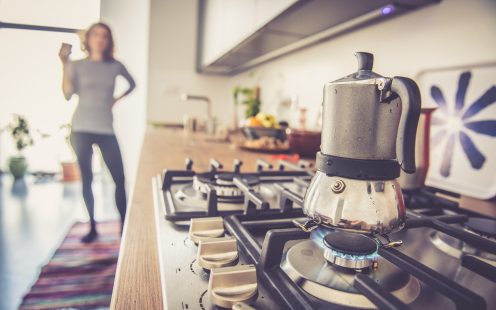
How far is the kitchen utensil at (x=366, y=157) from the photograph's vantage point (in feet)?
1.12

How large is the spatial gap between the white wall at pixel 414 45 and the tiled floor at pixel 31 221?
161 centimetres

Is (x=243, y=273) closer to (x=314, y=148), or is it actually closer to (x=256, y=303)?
(x=256, y=303)

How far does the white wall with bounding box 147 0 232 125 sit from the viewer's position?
9.73ft

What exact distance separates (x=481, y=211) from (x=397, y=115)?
434 mm

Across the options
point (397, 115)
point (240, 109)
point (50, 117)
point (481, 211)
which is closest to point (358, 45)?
point (481, 211)

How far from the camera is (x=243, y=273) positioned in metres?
0.28

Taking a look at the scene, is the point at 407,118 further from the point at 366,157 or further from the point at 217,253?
the point at 217,253

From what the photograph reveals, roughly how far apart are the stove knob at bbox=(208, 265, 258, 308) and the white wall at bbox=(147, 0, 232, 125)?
291 centimetres

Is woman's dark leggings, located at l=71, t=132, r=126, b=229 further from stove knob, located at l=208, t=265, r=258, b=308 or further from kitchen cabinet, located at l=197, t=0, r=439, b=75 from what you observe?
stove knob, located at l=208, t=265, r=258, b=308

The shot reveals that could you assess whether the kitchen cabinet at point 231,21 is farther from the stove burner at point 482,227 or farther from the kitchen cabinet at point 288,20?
the stove burner at point 482,227

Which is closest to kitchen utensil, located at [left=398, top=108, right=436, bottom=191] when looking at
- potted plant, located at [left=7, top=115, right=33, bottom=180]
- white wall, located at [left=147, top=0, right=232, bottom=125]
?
white wall, located at [left=147, top=0, right=232, bottom=125]

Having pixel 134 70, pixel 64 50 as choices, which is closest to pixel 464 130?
pixel 64 50

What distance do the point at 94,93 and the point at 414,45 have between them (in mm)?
1483

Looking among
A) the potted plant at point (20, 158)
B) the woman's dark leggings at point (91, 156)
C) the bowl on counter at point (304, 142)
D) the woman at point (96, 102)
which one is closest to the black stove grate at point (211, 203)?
the bowl on counter at point (304, 142)
